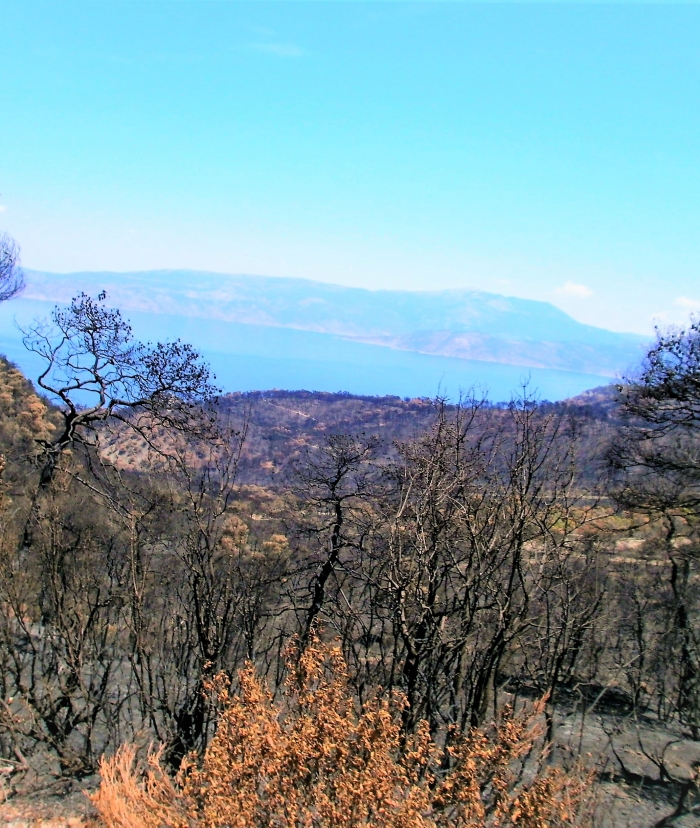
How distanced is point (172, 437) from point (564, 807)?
7.84 m

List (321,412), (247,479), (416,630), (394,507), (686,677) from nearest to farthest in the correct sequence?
1. (416,630)
2. (394,507)
3. (686,677)
4. (247,479)
5. (321,412)

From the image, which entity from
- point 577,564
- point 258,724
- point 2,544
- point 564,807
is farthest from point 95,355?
point 577,564

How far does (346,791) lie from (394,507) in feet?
14.3

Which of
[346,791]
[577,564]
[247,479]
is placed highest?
[346,791]

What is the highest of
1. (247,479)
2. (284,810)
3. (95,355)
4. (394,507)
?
(95,355)

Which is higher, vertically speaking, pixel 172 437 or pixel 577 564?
pixel 172 437

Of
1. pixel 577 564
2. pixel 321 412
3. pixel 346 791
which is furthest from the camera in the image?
pixel 321 412

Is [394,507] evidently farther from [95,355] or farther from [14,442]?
[14,442]

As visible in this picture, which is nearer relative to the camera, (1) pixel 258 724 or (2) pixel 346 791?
(2) pixel 346 791

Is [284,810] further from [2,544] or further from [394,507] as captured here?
[2,544]

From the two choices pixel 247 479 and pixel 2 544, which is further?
pixel 247 479

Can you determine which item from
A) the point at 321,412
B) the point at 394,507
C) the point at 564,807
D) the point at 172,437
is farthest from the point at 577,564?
the point at 321,412

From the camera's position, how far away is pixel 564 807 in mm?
3529

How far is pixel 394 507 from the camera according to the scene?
739 cm
